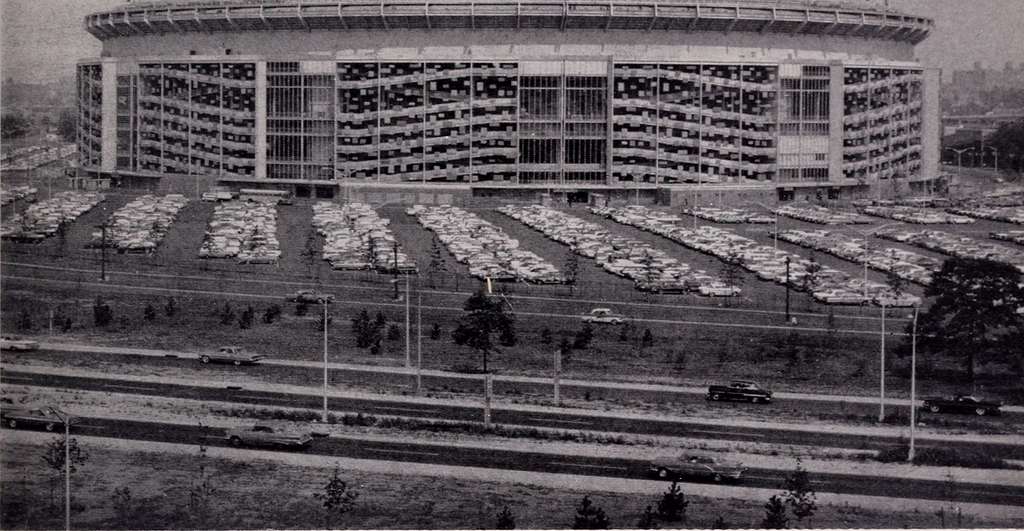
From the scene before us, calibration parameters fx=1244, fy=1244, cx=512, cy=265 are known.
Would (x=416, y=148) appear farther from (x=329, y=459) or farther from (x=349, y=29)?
(x=329, y=459)

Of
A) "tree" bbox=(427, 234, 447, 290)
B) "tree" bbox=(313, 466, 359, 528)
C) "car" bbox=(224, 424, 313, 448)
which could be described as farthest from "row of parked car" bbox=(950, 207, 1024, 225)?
"tree" bbox=(313, 466, 359, 528)

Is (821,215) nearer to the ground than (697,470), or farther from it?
farther from it

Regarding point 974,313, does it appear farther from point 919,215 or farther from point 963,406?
point 919,215

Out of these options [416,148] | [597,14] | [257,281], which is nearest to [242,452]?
[257,281]

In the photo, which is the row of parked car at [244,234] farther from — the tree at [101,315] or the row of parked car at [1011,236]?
the row of parked car at [1011,236]

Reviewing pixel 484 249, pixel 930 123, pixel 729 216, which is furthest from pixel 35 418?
pixel 930 123

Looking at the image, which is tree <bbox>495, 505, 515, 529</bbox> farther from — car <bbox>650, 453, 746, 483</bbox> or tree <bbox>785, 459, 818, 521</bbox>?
tree <bbox>785, 459, 818, 521</bbox>
